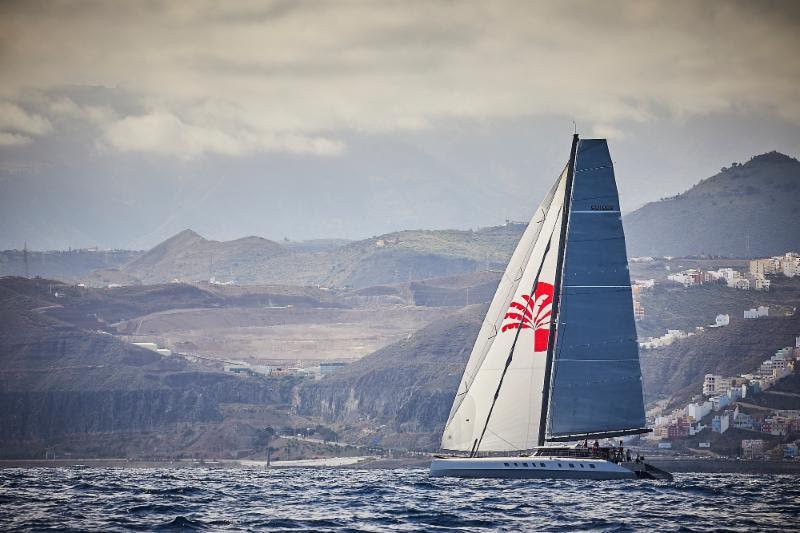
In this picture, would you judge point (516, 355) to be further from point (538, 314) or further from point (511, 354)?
point (538, 314)

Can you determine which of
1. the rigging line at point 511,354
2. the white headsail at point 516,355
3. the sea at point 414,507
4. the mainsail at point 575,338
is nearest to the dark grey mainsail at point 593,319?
the mainsail at point 575,338

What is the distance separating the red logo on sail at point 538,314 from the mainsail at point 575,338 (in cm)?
5

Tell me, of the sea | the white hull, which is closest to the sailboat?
the white hull

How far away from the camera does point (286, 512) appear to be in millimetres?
66750

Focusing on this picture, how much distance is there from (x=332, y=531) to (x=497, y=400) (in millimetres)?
21796

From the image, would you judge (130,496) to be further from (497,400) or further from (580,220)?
(580,220)

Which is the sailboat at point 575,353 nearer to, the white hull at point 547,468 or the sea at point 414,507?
the white hull at point 547,468

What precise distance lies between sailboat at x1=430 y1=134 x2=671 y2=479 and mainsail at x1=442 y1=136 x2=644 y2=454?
5cm

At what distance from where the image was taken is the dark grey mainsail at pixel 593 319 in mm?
77438

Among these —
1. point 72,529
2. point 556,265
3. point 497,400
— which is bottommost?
point 72,529

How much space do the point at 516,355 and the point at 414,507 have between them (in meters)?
14.2

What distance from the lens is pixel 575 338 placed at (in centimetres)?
7738

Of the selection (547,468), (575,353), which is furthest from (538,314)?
(547,468)

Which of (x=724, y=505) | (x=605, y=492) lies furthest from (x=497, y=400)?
(x=724, y=505)
